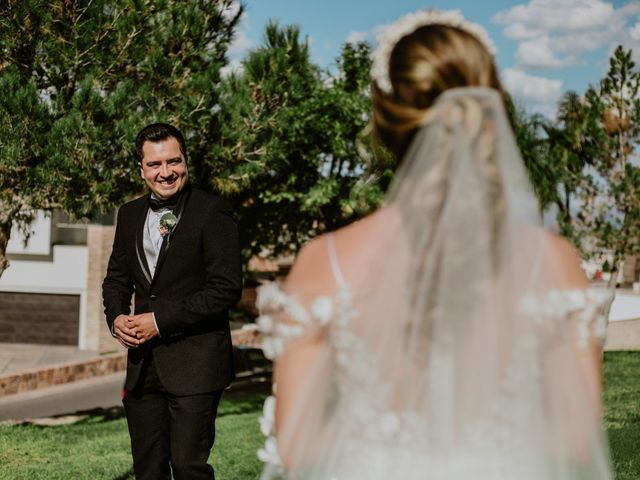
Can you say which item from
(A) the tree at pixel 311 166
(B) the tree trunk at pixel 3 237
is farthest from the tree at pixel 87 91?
(A) the tree at pixel 311 166

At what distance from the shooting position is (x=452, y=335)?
2098 millimetres

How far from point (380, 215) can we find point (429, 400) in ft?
1.55

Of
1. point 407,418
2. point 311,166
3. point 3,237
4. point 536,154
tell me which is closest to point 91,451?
point 3,237

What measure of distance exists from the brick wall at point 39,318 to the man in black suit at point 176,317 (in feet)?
72.0

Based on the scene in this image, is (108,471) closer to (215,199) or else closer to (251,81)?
(215,199)

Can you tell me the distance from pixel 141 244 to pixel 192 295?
1.39 feet

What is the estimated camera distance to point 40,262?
25.6 meters

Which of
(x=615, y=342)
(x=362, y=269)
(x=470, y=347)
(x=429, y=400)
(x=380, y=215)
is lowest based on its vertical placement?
(x=615, y=342)

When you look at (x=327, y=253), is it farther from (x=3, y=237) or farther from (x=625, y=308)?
(x=625, y=308)

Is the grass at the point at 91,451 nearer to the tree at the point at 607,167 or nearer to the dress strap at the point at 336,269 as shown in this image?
the dress strap at the point at 336,269

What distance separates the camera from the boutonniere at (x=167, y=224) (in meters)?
4.30

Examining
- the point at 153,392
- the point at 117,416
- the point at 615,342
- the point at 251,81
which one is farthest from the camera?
the point at 615,342

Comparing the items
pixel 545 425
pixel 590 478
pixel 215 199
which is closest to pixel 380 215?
pixel 545 425

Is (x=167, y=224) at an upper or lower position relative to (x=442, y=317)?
upper
